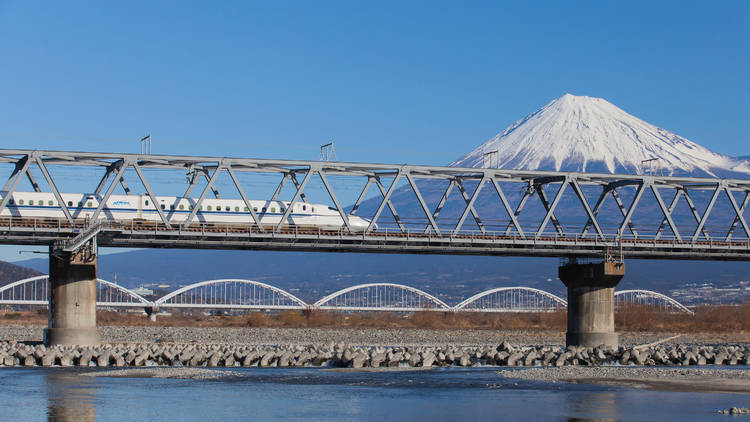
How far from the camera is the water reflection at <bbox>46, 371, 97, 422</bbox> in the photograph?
4100 centimetres

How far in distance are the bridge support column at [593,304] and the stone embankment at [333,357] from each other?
580cm

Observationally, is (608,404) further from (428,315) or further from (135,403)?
(428,315)

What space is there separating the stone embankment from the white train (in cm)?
1244

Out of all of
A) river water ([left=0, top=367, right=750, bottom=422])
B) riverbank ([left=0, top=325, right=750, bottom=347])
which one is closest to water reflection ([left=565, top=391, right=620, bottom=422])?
river water ([left=0, top=367, right=750, bottom=422])

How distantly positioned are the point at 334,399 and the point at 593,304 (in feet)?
131

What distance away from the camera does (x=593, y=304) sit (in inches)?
3236

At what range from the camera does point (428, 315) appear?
511ft

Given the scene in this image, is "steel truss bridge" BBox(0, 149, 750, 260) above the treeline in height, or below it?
above

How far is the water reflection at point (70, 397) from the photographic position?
41.0 meters

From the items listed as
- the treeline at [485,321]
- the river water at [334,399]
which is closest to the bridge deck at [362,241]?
the river water at [334,399]

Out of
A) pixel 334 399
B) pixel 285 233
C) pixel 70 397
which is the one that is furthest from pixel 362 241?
pixel 70 397

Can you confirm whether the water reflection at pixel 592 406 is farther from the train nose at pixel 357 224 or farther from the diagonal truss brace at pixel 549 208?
the train nose at pixel 357 224

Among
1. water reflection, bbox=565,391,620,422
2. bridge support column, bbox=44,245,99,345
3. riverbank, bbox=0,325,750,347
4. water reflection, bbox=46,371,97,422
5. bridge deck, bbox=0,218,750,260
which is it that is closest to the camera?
water reflection, bbox=46,371,97,422

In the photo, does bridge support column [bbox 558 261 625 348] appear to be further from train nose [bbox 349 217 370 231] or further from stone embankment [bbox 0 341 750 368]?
train nose [bbox 349 217 370 231]
